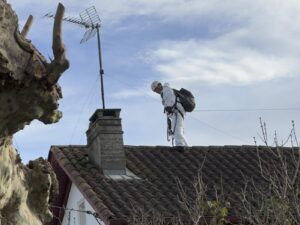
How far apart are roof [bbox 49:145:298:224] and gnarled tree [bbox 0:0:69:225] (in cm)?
872

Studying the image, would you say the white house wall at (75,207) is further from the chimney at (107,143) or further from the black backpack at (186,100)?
the black backpack at (186,100)

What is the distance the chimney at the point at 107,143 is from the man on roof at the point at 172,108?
54.1 inches

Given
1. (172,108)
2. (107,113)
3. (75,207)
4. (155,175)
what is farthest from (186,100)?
(75,207)

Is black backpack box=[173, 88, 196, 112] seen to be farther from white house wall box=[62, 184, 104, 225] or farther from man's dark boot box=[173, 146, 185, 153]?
white house wall box=[62, 184, 104, 225]

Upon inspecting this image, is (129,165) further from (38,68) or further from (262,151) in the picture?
(38,68)

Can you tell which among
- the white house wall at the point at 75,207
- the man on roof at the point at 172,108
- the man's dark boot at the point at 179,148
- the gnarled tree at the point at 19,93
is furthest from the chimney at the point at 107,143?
the gnarled tree at the point at 19,93

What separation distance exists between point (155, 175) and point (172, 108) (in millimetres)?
2060

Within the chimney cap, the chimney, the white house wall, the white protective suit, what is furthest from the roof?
the chimney cap

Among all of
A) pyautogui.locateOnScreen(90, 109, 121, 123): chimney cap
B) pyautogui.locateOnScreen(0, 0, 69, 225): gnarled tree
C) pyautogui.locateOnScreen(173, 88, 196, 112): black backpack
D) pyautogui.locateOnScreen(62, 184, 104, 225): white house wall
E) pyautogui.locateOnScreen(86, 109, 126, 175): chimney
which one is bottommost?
pyautogui.locateOnScreen(0, 0, 69, 225): gnarled tree

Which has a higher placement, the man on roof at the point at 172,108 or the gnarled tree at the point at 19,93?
the man on roof at the point at 172,108

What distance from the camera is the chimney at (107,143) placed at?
17.2m

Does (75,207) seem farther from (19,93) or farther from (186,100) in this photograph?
(19,93)

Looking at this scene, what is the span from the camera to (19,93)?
508 cm

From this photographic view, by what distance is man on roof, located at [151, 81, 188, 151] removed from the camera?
60.5 ft
